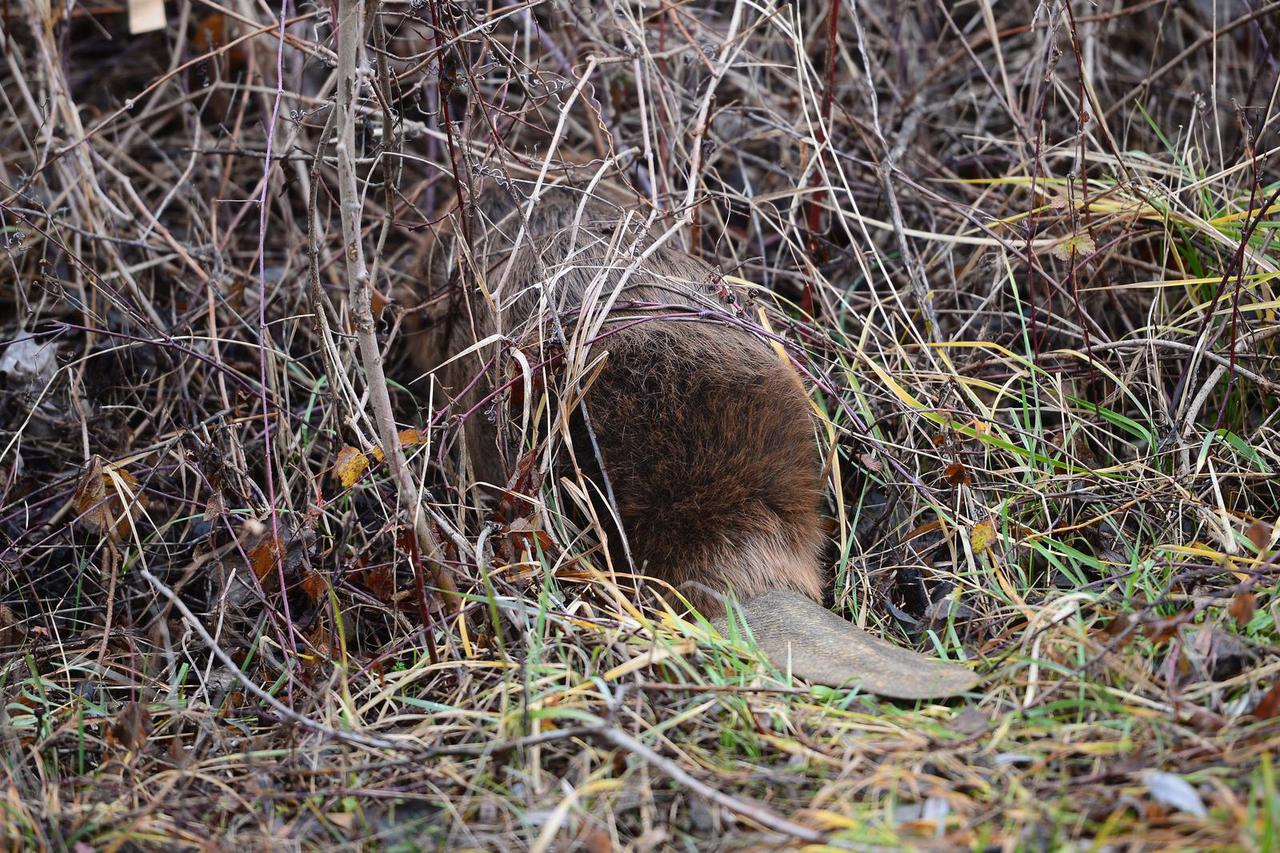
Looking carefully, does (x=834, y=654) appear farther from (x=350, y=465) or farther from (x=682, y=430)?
(x=350, y=465)

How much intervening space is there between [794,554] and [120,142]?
2465 mm

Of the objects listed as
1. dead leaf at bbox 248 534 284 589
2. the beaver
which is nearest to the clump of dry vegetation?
dead leaf at bbox 248 534 284 589

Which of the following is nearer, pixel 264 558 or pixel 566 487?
pixel 264 558

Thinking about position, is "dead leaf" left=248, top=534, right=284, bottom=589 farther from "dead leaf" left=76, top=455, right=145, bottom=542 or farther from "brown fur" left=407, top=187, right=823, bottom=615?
"brown fur" left=407, top=187, right=823, bottom=615

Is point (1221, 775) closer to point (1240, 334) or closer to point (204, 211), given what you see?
point (1240, 334)

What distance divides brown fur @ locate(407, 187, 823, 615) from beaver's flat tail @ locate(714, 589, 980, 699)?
9 cm

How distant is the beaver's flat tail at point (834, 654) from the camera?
190 centimetres

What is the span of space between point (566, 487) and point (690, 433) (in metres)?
0.28

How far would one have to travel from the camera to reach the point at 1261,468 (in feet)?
8.19

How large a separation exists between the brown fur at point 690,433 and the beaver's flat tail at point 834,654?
89 millimetres

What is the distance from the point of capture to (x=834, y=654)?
2.04 meters

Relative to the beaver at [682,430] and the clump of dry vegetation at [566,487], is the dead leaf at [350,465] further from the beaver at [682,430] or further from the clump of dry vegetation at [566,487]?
the beaver at [682,430]

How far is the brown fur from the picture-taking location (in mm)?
2377

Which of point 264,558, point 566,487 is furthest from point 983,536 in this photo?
point 264,558
